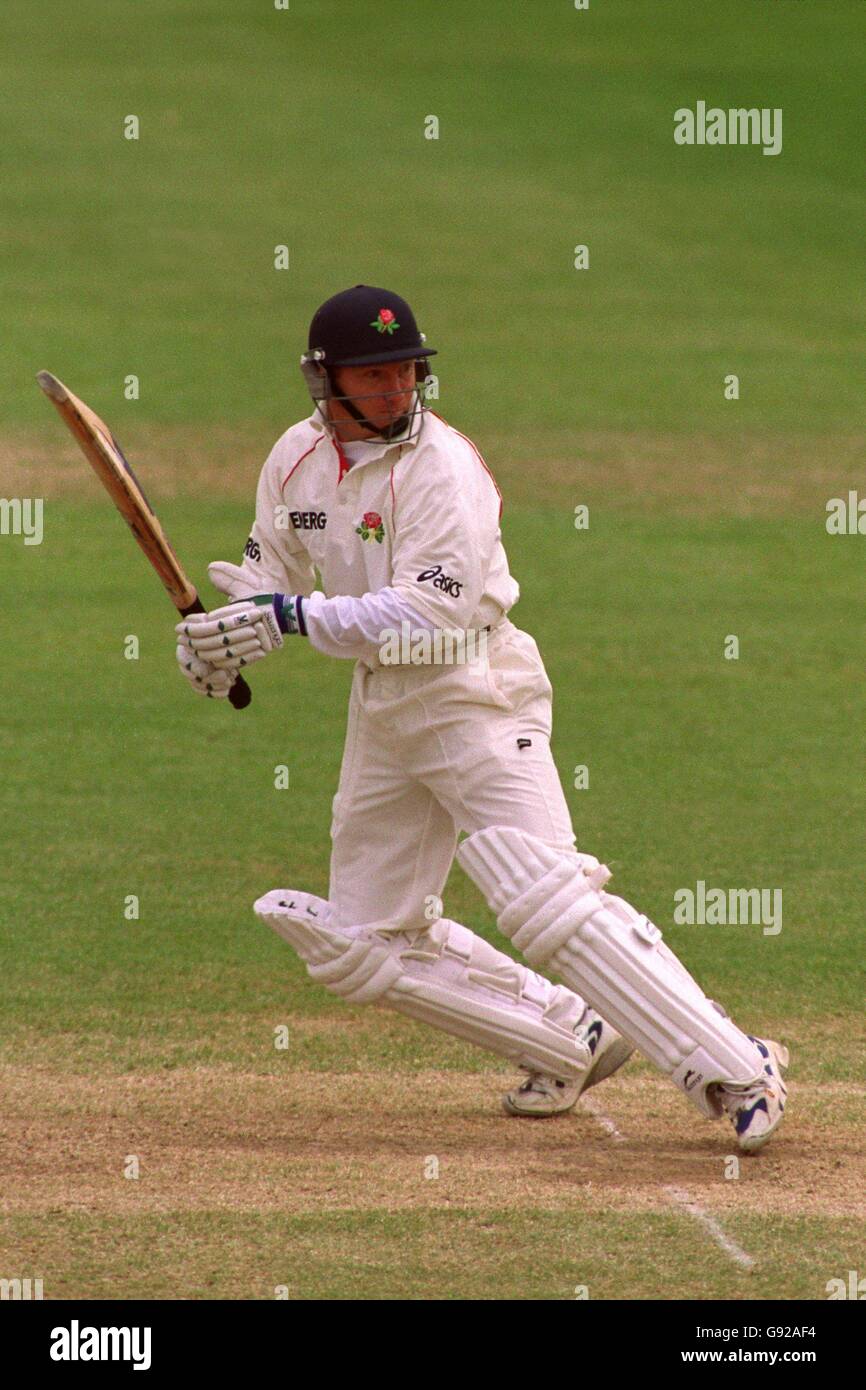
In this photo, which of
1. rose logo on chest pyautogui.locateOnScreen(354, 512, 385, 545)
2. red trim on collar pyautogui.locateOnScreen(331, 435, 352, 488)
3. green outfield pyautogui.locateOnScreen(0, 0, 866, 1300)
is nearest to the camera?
green outfield pyautogui.locateOnScreen(0, 0, 866, 1300)

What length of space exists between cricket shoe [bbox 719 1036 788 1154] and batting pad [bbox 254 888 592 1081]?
59 cm

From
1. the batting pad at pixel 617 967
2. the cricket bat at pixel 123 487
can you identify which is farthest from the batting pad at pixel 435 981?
the cricket bat at pixel 123 487

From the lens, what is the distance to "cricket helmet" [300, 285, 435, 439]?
5758 millimetres

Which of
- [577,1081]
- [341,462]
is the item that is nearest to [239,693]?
[341,462]

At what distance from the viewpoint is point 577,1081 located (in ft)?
20.1

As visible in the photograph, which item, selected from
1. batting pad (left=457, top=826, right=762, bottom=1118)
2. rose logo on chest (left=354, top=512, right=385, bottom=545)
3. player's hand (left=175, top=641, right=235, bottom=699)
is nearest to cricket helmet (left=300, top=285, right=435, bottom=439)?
rose logo on chest (left=354, top=512, right=385, bottom=545)

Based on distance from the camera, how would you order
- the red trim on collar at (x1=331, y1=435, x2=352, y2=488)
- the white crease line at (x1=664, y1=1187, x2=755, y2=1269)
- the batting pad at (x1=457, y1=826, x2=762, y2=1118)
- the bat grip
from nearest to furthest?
1. the white crease line at (x1=664, y1=1187, x2=755, y2=1269)
2. the batting pad at (x1=457, y1=826, x2=762, y2=1118)
3. the red trim on collar at (x1=331, y1=435, x2=352, y2=488)
4. the bat grip

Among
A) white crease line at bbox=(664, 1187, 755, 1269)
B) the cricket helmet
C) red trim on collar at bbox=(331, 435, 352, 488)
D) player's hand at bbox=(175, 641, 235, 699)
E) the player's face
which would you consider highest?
the cricket helmet

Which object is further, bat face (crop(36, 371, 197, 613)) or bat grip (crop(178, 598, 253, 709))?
bat grip (crop(178, 598, 253, 709))

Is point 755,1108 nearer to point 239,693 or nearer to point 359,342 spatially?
point 239,693

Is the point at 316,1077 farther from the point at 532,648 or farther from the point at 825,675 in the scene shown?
the point at 825,675

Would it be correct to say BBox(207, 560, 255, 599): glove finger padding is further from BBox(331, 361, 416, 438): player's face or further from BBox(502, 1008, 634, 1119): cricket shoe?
BBox(502, 1008, 634, 1119): cricket shoe

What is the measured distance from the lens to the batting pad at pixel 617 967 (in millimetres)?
5551

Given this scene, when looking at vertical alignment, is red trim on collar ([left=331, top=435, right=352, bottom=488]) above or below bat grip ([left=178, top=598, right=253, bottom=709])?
above
